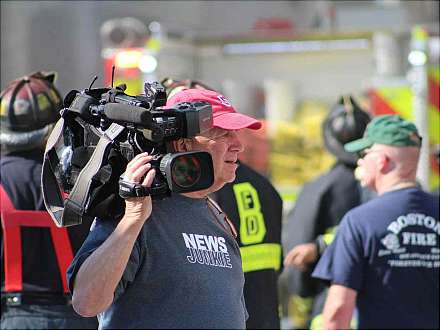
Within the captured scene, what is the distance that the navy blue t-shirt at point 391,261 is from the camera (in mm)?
4480

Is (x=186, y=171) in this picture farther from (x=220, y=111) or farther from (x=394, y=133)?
(x=394, y=133)

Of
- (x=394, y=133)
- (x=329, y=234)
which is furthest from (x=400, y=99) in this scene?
(x=394, y=133)

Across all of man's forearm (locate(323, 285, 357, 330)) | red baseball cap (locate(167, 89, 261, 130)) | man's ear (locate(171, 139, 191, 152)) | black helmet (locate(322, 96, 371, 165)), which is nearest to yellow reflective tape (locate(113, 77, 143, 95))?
black helmet (locate(322, 96, 371, 165))

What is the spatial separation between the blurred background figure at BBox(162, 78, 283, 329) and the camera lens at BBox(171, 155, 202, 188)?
1.73m

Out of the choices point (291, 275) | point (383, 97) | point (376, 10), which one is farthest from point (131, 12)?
point (291, 275)

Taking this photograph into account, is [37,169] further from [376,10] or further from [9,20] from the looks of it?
[9,20]

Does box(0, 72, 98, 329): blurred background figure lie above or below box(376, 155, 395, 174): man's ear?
below

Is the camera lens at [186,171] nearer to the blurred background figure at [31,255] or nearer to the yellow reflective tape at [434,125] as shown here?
the blurred background figure at [31,255]

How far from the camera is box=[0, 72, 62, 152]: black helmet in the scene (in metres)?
4.60

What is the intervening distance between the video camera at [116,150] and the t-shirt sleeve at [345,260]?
5.92ft

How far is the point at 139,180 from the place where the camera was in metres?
2.64

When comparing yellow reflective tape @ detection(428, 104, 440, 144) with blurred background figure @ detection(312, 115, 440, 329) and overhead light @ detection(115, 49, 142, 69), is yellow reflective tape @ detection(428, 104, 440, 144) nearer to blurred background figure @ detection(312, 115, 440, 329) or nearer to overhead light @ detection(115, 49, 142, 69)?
overhead light @ detection(115, 49, 142, 69)

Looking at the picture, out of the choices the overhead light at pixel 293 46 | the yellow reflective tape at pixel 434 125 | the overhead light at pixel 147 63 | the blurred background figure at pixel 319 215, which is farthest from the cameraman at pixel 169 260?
the overhead light at pixel 293 46

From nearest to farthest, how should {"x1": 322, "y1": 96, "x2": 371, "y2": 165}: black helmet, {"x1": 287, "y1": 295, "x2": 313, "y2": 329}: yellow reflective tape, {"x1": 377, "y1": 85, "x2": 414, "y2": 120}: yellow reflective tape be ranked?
{"x1": 322, "y1": 96, "x2": 371, "y2": 165}: black helmet < {"x1": 287, "y1": 295, "x2": 313, "y2": 329}: yellow reflective tape < {"x1": 377, "y1": 85, "x2": 414, "y2": 120}: yellow reflective tape
